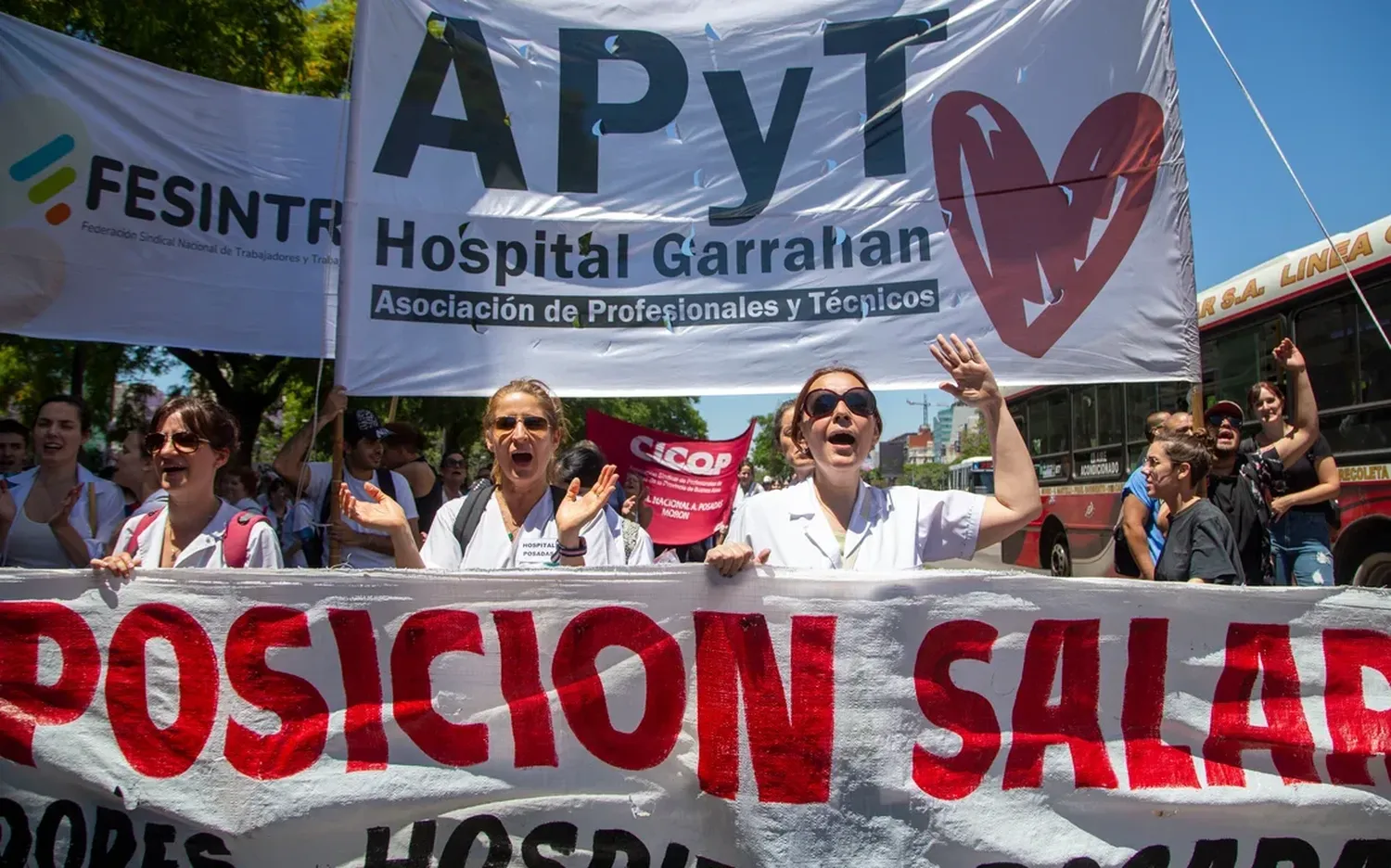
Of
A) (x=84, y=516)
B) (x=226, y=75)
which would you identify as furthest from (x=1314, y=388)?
(x=226, y=75)

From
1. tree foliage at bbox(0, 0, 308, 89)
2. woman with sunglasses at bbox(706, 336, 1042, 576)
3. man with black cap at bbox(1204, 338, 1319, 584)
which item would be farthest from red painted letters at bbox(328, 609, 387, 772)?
tree foliage at bbox(0, 0, 308, 89)

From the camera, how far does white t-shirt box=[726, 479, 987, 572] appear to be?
262 centimetres

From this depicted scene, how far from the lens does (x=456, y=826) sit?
2.44 meters

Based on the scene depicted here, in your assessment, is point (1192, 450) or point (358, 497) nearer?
point (1192, 450)

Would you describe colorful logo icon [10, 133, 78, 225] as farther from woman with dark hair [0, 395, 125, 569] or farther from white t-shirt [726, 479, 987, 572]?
white t-shirt [726, 479, 987, 572]

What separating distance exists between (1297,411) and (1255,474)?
1.09ft

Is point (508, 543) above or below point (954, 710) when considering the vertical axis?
above

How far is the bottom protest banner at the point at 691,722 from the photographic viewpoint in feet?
7.91

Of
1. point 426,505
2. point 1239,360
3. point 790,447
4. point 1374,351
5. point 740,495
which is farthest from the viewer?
point 740,495

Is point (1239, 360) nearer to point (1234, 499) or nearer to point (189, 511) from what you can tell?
point (1234, 499)

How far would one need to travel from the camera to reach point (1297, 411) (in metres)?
4.25

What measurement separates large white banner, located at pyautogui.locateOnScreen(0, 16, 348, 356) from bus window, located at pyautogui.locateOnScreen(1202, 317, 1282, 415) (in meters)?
7.59

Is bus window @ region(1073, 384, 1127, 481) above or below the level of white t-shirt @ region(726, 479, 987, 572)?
above

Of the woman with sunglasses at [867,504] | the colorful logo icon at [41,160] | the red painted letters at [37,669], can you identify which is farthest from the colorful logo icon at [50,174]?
the woman with sunglasses at [867,504]
